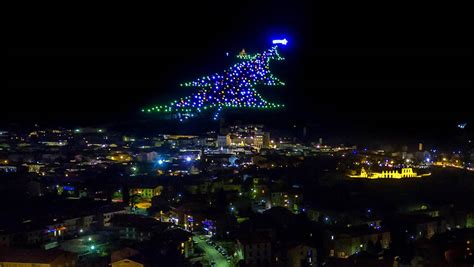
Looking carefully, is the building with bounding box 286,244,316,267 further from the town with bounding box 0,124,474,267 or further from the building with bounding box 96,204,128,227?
the building with bounding box 96,204,128,227

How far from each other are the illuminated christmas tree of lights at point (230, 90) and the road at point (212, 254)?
13.9 meters

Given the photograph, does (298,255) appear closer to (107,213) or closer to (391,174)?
(107,213)

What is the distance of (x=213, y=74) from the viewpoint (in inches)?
959

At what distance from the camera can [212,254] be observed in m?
6.54

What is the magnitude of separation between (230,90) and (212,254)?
1638 centimetres

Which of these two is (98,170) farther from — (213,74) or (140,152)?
(213,74)

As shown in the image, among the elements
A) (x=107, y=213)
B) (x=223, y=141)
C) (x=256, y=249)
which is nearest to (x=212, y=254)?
(x=256, y=249)

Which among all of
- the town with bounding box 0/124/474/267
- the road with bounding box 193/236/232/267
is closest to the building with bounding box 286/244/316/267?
the town with bounding box 0/124/474/267

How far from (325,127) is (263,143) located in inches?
179

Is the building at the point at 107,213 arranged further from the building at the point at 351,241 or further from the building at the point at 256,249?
the building at the point at 351,241

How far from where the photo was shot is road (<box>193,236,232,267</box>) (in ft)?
20.6

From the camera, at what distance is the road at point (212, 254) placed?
248 inches

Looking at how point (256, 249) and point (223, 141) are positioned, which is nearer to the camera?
point (256, 249)

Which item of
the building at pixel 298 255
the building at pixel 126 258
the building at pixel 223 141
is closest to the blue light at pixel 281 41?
the building at pixel 223 141
